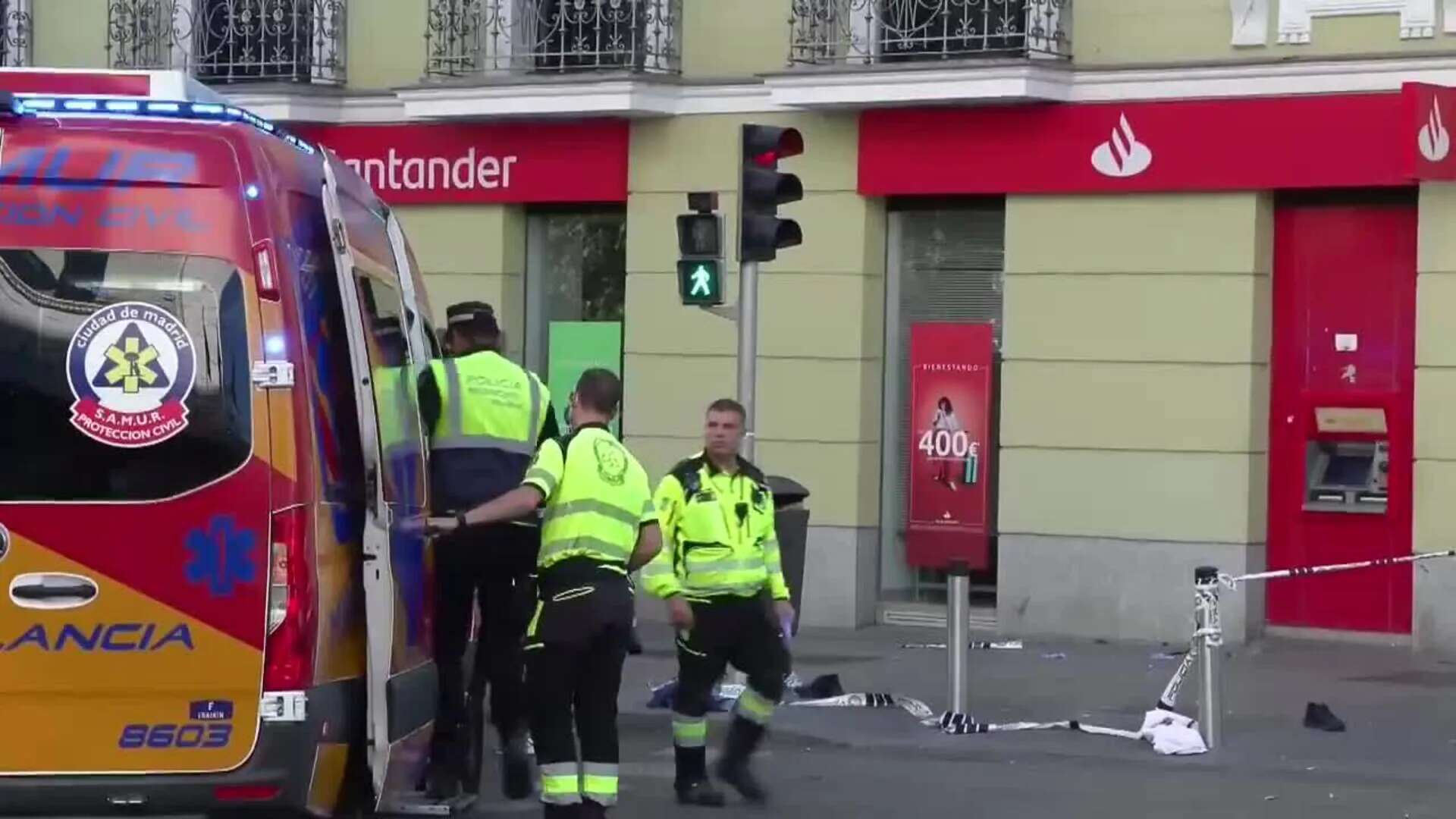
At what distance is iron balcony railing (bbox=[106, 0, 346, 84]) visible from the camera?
20.2 m

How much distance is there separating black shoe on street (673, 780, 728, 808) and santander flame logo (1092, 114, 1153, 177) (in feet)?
25.0

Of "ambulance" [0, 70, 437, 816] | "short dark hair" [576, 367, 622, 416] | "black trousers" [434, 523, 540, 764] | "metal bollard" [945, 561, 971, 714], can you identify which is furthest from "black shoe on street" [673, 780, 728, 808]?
"ambulance" [0, 70, 437, 816]

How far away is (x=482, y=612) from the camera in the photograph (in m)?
10.3

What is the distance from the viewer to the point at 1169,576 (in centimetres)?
1709

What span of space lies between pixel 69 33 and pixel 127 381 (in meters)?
14.6

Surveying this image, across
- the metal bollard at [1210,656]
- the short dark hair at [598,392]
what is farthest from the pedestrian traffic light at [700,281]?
the short dark hair at [598,392]

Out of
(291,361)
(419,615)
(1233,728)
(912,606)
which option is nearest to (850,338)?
(912,606)

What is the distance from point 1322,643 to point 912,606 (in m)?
2.99

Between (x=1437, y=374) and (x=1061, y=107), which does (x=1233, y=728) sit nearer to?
(x=1437, y=374)

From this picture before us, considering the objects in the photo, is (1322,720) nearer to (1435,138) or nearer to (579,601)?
(1435,138)

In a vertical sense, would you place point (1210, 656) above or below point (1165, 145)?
below

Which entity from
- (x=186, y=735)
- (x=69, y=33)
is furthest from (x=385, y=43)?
(x=186, y=735)

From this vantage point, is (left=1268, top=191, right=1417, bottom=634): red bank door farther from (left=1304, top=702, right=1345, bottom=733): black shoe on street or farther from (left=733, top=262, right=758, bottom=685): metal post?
(left=733, top=262, right=758, bottom=685): metal post

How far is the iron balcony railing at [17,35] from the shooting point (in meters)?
21.4
